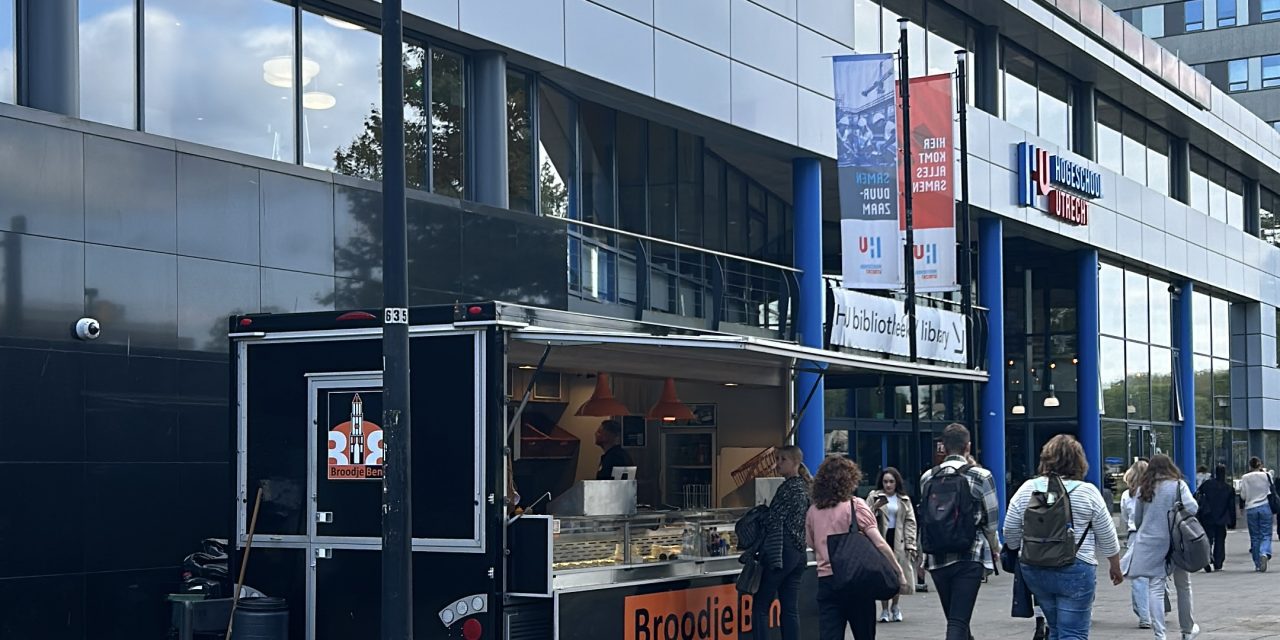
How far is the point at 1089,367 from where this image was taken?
115 feet

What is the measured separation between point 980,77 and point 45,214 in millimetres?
21545

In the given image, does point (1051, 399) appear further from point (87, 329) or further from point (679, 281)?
point (87, 329)

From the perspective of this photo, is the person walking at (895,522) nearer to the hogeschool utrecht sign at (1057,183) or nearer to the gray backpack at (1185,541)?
the gray backpack at (1185,541)

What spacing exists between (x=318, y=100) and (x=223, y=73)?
4.08 ft

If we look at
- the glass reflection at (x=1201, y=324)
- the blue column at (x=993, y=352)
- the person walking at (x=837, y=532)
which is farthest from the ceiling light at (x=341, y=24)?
the glass reflection at (x=1201, y=324)

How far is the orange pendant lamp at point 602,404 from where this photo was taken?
48.3ft

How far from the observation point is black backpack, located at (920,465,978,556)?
11023 mm

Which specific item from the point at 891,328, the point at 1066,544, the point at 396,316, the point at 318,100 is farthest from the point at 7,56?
the point at 891,328

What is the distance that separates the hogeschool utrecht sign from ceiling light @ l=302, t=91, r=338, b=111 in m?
17.7

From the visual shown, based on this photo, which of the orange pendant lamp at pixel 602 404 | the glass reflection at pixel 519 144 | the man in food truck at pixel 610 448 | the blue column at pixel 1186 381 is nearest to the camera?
the man in food truck at pixel 610 448

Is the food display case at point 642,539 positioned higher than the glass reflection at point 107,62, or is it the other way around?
the glass reflection at point 107,62

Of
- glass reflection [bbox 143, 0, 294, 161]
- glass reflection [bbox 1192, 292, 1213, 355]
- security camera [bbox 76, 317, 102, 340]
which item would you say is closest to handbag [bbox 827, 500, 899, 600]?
security camera [bbox 76, 317, 102, 340]

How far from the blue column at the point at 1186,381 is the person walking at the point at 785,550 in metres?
32.2

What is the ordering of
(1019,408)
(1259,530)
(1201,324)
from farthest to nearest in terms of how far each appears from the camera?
1. (1201,324)
2. (1019,408)
3. (1259,530)
